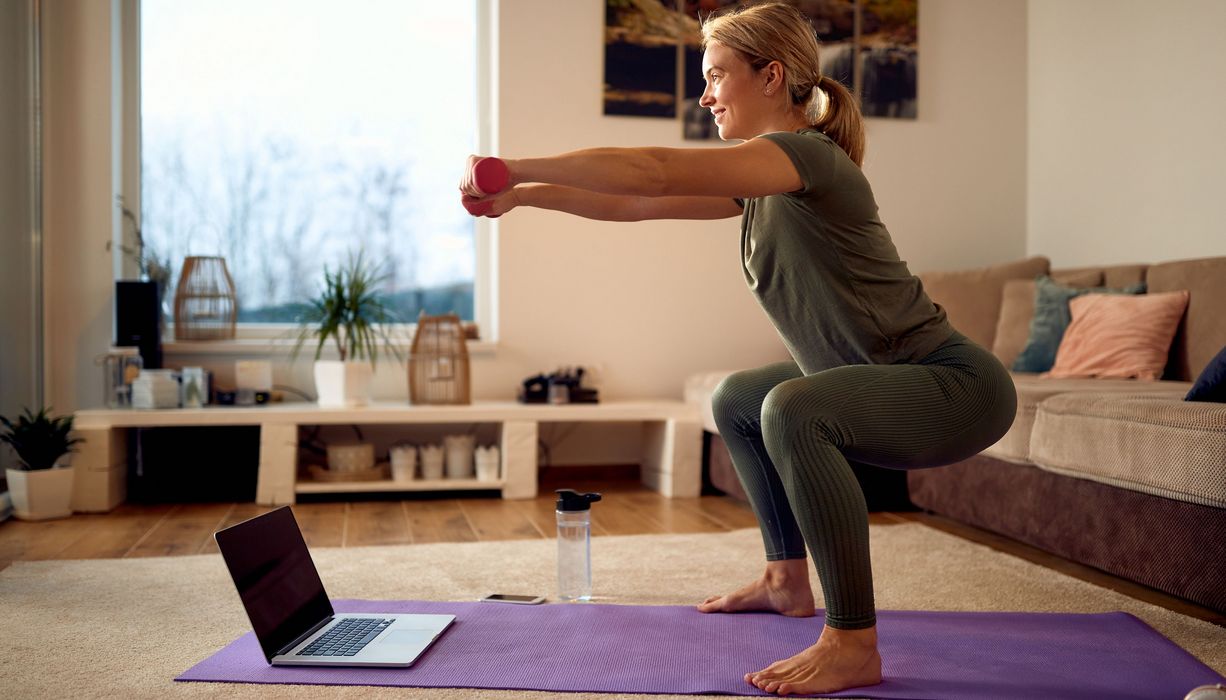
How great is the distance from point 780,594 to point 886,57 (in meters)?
3.29

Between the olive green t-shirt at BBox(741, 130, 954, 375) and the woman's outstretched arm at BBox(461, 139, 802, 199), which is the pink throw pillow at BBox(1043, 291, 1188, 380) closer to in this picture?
the olive green t-shirt at BBox(741, 130, 954, 375)

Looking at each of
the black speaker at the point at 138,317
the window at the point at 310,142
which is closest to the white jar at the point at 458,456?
the window at the point at 310,142

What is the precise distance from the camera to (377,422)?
3764 mm

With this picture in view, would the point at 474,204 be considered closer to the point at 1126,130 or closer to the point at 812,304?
the point at 812,304

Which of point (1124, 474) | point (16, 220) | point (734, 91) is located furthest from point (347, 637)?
point (16, 220)

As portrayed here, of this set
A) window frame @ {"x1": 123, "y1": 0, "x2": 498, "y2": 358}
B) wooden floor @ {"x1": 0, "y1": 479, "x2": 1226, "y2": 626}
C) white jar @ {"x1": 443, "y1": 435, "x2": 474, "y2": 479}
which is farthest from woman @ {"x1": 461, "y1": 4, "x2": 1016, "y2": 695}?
window frame @ {"x1": 123, "y1": 0, "x2": 498, "y2": 358}

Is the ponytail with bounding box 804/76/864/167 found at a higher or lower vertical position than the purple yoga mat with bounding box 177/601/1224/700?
higher

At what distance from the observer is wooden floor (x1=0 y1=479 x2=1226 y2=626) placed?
Answer: 9.08ft

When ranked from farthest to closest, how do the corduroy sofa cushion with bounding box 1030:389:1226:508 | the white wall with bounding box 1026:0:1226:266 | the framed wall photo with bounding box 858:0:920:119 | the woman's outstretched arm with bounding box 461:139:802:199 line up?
the framed wall photo with bounding box 858:0:920:119 → the white wall with bounding box 1026:0:1226:266 → the corduroy sofa cushion with bounding box 1030:389:1226:508 → the woman's outstretched arm with bounding box 461:139:802:199

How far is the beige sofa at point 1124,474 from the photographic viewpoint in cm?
199

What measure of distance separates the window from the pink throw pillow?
2.34 meters

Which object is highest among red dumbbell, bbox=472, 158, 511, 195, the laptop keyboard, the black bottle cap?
red dumbbell, bbox=472, 158, 511, 195

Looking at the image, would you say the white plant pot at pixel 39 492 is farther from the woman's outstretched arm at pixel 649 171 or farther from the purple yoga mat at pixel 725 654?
the woman's outstretched arm at pixel 649 171

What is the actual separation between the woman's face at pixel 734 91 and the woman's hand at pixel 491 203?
14.5 inches
